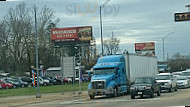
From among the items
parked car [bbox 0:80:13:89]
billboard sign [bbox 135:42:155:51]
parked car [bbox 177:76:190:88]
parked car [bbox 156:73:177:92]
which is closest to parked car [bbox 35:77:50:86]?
parked car [bbox 0:80:13:89]

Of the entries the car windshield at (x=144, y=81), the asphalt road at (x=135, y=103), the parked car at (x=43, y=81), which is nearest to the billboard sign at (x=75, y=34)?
the parked car at (x=43, y=81)

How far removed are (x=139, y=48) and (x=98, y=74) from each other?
90492mm

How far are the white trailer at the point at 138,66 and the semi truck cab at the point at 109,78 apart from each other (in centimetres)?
109

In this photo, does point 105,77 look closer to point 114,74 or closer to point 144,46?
point 114,74

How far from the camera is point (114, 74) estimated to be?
29.4 meters

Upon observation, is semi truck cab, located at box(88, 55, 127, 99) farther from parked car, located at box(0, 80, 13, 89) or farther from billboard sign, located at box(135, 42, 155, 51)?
billboard sign, located at box(135, 42, 155, 51)

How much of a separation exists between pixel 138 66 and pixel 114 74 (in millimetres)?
5918

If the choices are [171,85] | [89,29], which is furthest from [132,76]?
[89,29]

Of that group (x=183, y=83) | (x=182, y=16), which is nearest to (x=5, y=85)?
(x=183, y=83)

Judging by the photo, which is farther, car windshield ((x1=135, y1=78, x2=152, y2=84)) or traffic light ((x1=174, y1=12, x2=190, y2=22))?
traffic light ((x1=174, y1=12, x2=190, y2=22))

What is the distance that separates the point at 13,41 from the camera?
6925 cm

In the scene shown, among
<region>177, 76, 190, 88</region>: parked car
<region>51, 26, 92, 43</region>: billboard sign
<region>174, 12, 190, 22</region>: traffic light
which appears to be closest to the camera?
<region>174, 12, 190, 22</region>: traffic light

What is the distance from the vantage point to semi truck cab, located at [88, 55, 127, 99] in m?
28.3

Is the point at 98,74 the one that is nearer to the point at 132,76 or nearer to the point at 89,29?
the point at 132,76
